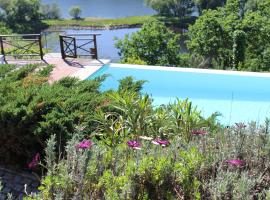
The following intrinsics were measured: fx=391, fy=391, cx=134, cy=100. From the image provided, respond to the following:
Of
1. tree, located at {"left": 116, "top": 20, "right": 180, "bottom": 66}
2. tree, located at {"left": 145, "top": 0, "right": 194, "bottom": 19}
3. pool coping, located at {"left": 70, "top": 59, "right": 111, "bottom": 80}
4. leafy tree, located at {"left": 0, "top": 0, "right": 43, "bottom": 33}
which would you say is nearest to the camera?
pool coping, located at {"left": 70, "top": 59, "right": 111, "bottom": 80}

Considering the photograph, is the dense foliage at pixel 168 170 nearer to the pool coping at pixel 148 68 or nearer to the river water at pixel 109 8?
the pool coping at pixel 148 68

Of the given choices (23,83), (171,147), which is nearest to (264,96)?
(23,83)

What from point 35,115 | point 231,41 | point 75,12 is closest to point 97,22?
point 75,12

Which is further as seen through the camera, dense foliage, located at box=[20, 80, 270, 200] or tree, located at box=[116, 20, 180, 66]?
tree, located at box=[116, 20, 180, 66]

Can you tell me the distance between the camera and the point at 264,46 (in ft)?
60.8

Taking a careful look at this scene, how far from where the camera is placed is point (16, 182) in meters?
3.94

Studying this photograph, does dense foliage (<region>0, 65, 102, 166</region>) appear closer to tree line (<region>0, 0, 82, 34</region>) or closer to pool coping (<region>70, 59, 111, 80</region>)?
pool coping (<region>70, 59, 111, 80</region>)

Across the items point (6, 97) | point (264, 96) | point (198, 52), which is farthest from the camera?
point (198, 52)

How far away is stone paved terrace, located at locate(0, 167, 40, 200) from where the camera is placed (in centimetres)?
375

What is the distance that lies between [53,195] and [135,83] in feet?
10.7

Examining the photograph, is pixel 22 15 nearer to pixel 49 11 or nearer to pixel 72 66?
pixel 49 11

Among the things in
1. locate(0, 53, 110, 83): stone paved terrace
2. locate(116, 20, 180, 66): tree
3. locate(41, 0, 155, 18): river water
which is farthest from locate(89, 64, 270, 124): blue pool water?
locate(41, 0, 155, 18): river water

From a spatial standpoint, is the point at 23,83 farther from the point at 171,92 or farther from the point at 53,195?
the point at 171,92

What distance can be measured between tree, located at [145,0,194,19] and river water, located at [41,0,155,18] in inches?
244
